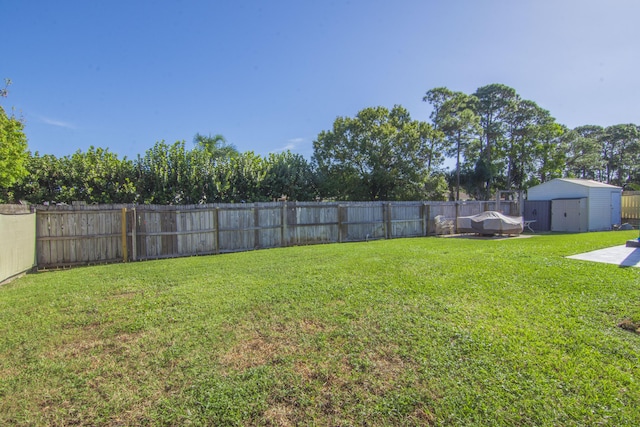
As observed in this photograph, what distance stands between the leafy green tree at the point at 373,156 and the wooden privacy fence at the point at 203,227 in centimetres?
683

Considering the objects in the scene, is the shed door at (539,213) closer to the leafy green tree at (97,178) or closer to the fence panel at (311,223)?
the fence panel at (311,223)

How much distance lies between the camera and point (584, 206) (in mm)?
14805

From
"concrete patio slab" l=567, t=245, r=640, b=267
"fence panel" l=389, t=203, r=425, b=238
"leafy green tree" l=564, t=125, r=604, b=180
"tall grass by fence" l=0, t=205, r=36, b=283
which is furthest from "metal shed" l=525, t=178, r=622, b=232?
"tall grass by fence" l=0, t=205, r=36, b=283

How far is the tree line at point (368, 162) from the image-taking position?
10438mm

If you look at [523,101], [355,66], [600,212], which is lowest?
[600,212]

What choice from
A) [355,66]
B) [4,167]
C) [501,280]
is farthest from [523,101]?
[4,167]

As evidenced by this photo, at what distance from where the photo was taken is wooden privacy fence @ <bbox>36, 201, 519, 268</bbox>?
7.78 metres

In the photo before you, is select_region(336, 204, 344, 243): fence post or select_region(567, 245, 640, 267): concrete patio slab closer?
select_region(567, 245, 640, 267): concrete patio slab

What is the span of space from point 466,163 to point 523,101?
921 cm

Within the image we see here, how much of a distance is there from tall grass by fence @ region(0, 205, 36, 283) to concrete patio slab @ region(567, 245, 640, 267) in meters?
11.5

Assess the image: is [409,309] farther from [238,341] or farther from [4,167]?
[4,167]

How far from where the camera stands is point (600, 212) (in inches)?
597

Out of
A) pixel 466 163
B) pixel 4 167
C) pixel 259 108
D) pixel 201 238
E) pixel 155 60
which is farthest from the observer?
pixel 466 163

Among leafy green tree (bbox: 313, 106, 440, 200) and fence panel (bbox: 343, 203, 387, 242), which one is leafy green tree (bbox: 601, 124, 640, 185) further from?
fence panel (bbox: 343, 203, 387, 242)
